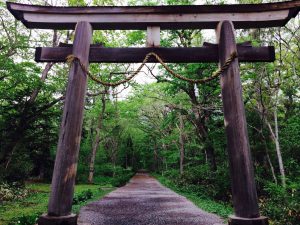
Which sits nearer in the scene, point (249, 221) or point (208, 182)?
point (249, 221)

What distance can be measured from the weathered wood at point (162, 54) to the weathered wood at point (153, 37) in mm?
141

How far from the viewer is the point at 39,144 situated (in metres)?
19.6

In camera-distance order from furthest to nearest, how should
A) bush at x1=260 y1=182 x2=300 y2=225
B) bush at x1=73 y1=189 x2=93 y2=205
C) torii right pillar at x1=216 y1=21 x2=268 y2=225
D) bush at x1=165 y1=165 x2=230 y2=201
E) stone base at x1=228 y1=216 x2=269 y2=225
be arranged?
bush at x1=165 y1=165 x2=230 y2=201
bush at x1=73 y1=189 x2=93 y2=205
bush at x1=260 y1=182 x2=300 y2=225
torii right pillar at x1=216 y1=21 x2=268 y2=225
stone base at x1=228 y1=216 x2=269 y2=225

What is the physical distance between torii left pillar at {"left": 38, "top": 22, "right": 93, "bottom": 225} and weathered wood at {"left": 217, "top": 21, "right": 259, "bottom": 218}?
2859 millimetres

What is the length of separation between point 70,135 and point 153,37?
2.69 meters

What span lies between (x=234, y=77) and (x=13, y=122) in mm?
14477

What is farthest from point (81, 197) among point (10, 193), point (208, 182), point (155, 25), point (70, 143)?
point (155, 25)

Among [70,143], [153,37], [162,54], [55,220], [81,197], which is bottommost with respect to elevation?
[81,197]

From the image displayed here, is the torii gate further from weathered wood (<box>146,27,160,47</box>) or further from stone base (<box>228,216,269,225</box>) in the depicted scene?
stone base (<box>228,216,269,225</box>)

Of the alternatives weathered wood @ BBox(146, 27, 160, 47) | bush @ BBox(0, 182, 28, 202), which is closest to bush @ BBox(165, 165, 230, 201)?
bush @ BBox(0, 182, 28, 202)

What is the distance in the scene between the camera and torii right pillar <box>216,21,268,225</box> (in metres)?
4.34

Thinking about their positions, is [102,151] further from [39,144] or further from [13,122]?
[13,122]

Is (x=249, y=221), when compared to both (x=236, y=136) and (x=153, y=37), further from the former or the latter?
(x=153, y=37)

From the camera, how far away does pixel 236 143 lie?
15.3ft
